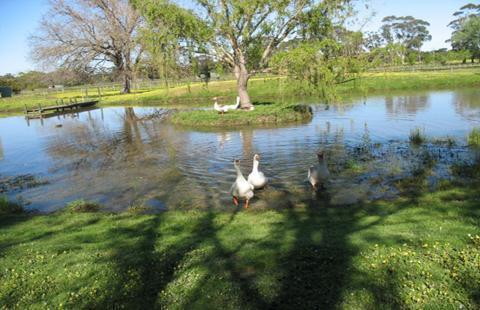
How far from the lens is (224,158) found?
19719mm

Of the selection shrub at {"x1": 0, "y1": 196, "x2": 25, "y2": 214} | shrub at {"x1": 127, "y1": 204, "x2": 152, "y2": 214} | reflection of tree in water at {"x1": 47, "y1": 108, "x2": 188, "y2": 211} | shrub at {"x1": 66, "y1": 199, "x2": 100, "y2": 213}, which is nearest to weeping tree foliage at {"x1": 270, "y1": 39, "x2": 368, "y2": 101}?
reflection of tree in water at {"x1": 47, "y1": 108, "x2": 188, "y2": 211}

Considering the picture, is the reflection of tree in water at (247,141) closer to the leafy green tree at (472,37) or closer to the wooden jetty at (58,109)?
the wooden jetty at (58,109)

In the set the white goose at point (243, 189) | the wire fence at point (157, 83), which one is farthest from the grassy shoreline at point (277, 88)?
the white goose at point (243, 189)

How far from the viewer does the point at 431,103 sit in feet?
115

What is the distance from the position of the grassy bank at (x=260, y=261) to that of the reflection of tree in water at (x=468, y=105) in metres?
19.9

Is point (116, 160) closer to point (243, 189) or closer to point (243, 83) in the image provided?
point (243, 189)

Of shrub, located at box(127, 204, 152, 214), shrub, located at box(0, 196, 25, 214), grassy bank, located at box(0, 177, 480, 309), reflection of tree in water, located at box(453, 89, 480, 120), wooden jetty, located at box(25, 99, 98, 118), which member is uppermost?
wooden jetty, located at box(25, 99, 98, 118)

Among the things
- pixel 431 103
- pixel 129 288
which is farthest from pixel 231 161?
pixel 431 103

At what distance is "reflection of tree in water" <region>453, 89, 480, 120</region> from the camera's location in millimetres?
27617

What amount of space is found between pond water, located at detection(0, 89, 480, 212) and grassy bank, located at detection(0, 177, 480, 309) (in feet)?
9.04

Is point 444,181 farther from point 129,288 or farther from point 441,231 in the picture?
point 129,288

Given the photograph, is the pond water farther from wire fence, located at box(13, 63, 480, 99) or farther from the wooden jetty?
wire fence, located at box(13, 63, 480, 99)

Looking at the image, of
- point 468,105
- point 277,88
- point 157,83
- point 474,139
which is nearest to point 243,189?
point 474,139

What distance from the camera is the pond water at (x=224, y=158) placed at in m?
14.1
